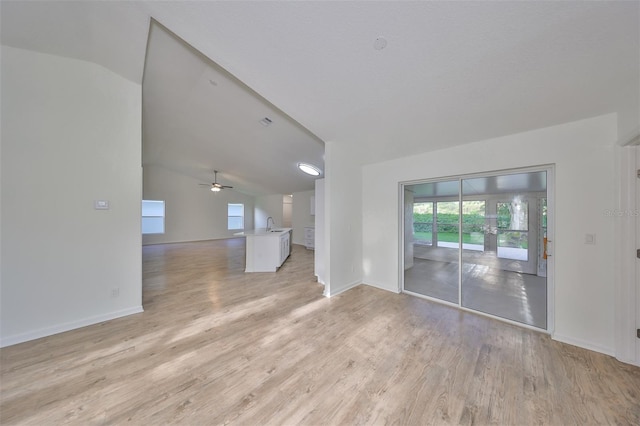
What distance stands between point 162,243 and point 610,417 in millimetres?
12121

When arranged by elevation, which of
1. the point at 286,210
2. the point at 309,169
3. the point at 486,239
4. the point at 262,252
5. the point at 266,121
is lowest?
the point at 262,252

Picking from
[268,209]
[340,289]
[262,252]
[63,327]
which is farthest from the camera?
[268,209]

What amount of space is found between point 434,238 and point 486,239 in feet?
4.14

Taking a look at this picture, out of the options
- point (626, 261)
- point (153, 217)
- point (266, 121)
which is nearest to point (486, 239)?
point (626, 261)

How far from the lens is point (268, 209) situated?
1145cm

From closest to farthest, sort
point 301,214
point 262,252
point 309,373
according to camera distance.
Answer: point 309,373
point 262,252
point 301,214

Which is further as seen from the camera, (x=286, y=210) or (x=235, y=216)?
(x=235, y=216)

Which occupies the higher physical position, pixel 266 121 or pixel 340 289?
pixel 266 121

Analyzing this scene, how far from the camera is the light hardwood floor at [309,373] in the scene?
1.44m

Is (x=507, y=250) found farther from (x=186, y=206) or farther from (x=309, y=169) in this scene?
(x=186, y=206)

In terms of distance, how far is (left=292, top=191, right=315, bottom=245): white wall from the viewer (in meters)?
9.17

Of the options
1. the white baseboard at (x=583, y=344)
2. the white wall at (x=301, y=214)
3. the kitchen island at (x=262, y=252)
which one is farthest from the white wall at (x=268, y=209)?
the white baseboard at (x=583, y=344)

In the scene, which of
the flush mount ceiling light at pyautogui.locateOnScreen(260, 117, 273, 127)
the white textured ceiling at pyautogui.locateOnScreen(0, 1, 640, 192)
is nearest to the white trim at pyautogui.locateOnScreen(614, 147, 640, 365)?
the white textured ceiling at pyautogui.locateOnScreen(0, 1, 640, 192)

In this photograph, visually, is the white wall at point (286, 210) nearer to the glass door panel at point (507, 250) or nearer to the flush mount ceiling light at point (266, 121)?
the flush mount ceiling light at point (266, 121)
